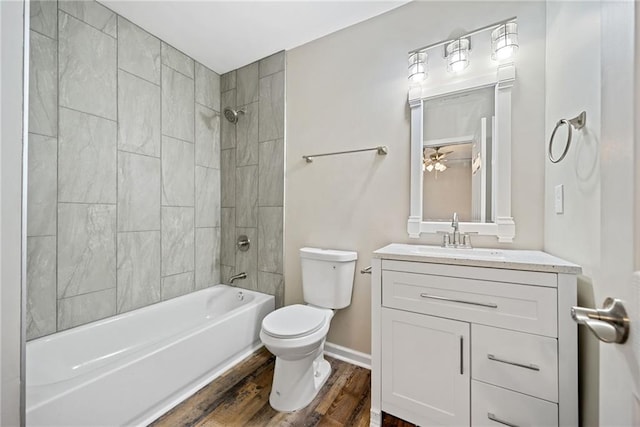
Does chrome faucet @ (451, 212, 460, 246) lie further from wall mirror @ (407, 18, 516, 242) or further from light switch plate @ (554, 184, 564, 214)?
light switch plate @ (554, 184, 564, 214)

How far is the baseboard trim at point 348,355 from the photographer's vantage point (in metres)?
1.82

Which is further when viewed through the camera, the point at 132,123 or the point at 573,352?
the point at 132,123

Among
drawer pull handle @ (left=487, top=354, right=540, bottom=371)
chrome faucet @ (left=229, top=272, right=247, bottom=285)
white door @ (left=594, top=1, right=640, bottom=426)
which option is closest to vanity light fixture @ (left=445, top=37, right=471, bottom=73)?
white door @ (left=594, top=1, right=640, bottom=426)

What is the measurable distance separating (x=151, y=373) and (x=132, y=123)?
164 cm

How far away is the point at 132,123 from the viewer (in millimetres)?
1849

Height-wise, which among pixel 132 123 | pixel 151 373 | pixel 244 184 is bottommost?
pixel 151 373

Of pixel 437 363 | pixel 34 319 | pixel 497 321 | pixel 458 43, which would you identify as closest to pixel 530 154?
pixel 458 43

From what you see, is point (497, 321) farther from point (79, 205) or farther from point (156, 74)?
point (156, 74)

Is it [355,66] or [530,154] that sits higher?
[355,66]

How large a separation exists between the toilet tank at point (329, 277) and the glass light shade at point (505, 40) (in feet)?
4.68

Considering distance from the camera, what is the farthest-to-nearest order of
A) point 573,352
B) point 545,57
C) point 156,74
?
point 156,74 → point 545,57 → point 573,352

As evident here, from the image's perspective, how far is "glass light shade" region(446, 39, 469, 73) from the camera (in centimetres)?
148

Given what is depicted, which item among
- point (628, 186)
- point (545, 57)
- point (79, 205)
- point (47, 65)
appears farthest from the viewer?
point (79, 205)

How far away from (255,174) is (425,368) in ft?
6.14
